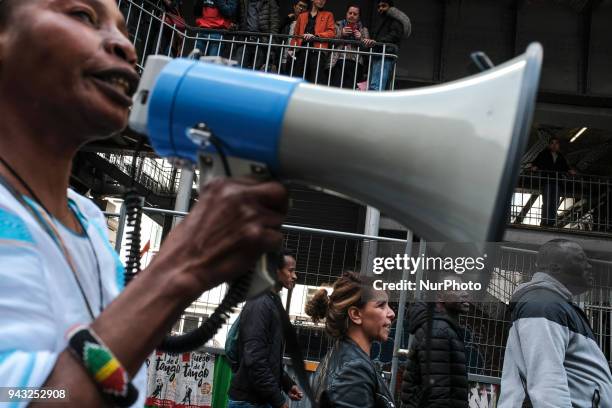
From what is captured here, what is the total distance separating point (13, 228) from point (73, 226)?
259mm

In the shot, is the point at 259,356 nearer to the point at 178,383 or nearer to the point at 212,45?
the point at 178,383

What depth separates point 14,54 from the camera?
41.0 inches

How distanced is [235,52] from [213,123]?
7.76m

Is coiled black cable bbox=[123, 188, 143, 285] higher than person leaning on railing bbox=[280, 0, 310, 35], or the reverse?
person leaning on railing bbox=[280, 0, 310, 35]

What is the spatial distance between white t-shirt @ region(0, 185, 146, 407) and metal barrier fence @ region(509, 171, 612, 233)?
11526 millimetres

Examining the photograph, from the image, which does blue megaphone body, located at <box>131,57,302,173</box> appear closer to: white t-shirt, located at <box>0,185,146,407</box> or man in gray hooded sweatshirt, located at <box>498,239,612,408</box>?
white t-shirt, located at <box>0,185,146,407</box>

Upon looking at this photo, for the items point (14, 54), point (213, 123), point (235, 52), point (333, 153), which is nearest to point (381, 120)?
point (333, 153)

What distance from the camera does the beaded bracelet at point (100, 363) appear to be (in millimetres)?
798

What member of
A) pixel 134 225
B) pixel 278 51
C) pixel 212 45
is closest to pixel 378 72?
pixel 278 51

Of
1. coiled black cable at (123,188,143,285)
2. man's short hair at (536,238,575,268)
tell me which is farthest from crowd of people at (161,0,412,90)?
coiled black cable at (123,188,143,285)

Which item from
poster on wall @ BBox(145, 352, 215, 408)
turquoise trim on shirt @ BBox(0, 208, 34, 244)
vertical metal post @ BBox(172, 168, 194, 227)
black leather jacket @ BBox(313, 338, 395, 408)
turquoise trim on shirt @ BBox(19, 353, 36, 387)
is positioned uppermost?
vertical metal post @ BBox(172, 168, 194, 227)

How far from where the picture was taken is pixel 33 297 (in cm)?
85

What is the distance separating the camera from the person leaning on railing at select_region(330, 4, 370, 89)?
8.17m

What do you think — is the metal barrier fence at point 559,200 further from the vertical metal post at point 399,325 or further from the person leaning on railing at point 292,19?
the vertical metal post at point 399,325
